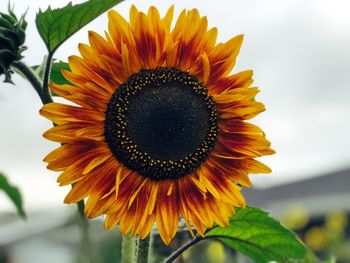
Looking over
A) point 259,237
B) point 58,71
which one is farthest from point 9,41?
point 259,237

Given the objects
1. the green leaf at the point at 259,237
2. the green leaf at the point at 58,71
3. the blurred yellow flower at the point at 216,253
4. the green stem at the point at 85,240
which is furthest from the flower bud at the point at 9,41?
the blurred yellow flower at the point at 216,253

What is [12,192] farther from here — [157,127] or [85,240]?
[157,127]

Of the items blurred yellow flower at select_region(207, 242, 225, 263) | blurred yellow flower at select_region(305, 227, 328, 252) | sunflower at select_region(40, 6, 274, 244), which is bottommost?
blurred yellow flower at select_region(305, 227, 328, 252)

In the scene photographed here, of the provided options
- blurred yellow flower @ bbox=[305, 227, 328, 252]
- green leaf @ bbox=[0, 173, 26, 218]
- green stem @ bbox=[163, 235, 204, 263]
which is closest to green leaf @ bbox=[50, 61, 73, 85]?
green leaf @ bbox=[0, 173, 26, 218]

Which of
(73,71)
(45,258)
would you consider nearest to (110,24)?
(73,71)

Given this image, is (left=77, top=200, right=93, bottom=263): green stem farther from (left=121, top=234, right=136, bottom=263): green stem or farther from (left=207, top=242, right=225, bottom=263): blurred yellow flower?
(left=207, top=242, right=225, bottom=263): blurred yellow flower

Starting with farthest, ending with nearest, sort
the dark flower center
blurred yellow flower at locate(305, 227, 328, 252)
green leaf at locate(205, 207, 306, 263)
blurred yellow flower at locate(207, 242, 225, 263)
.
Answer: blurred yellow flower at locate(305, 227, 328, 252) → blurred yellow flower at locate(207, 242, 225, 263) → green leaf at locate(205, 207, 306, 263) → the dark flower center
